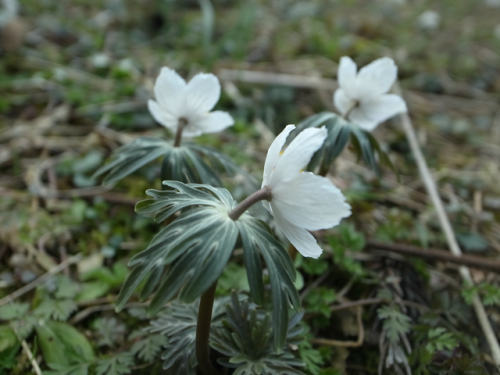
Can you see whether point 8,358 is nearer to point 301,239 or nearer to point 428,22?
point 301,239

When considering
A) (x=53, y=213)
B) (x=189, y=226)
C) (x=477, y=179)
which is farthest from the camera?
(x=477, y=179)

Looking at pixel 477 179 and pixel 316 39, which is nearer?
pixel 477 179

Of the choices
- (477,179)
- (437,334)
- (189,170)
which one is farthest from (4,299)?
(477,179)

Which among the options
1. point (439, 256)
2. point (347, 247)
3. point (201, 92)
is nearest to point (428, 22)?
point (439, 256)

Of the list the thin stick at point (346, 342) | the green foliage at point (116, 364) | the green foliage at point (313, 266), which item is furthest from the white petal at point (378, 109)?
the green foliage at point (116, 364)

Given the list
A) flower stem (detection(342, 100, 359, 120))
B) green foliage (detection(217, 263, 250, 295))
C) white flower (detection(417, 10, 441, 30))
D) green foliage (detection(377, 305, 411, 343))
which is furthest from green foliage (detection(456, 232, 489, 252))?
white flower (detection(417, 10, 441, 30))

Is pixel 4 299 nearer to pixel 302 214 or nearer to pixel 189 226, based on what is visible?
pixel 189 226
